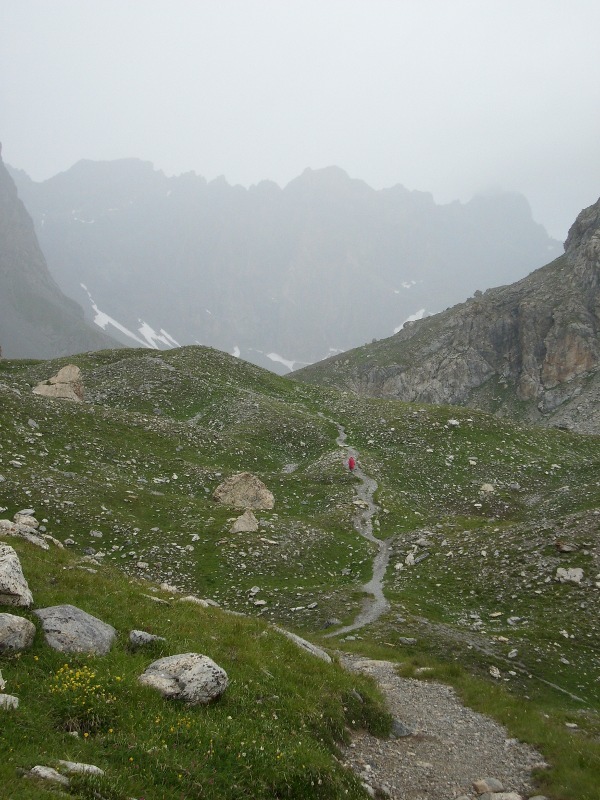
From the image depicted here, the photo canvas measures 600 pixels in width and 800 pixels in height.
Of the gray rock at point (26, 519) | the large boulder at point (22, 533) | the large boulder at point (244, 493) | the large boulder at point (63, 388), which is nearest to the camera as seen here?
the large boulder at point (22, 533)

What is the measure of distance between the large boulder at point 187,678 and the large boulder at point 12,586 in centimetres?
342

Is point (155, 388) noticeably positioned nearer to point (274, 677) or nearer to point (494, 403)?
point (274, 677)

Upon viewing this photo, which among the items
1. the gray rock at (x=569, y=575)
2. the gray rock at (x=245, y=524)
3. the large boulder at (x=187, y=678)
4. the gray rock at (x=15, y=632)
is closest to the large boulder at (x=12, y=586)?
the gray rock at (x=15, y=632)

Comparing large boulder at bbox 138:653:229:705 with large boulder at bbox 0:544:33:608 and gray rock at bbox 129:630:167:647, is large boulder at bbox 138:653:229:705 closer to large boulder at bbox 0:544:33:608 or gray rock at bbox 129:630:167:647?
gray rock at bbox 129:630:167:647

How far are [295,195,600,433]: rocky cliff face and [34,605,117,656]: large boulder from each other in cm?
9847

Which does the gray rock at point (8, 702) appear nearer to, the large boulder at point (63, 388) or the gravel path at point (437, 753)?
the gravel path at point (437, 753)

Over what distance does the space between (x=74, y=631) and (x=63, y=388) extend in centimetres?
4485

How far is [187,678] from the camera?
9820mm

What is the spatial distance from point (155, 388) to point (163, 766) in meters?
53.4

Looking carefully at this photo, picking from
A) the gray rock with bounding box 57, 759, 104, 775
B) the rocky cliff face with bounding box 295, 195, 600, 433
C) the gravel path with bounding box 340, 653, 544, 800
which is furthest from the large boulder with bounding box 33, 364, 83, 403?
the rocky cliff face with bounding box 295, 195, 600, 433

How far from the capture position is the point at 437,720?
13.9m

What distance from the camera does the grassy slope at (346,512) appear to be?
2009 cm

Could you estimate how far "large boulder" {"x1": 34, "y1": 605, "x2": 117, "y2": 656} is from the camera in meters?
10.0

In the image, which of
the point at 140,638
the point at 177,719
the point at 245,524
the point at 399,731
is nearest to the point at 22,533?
the point at 140,638
